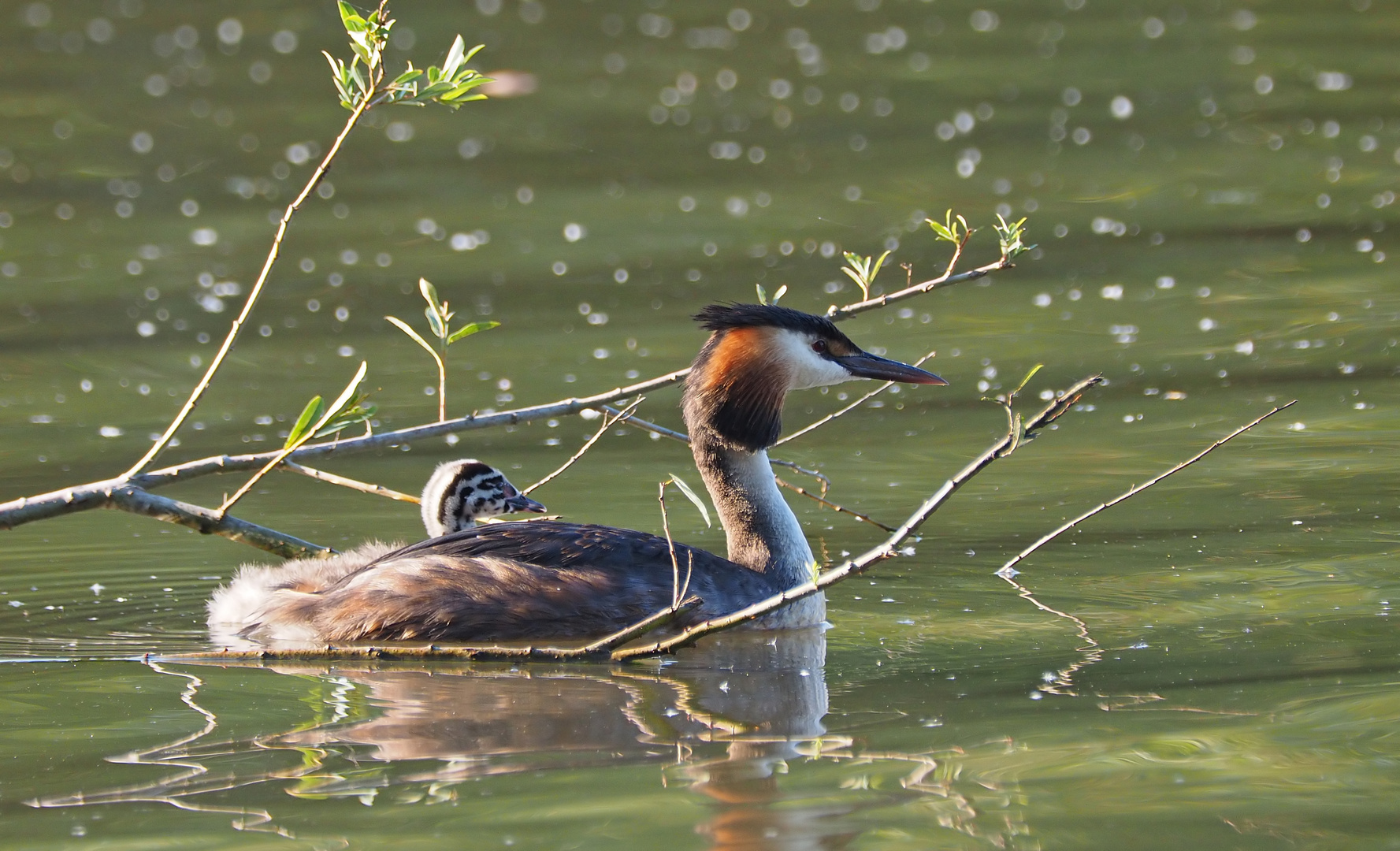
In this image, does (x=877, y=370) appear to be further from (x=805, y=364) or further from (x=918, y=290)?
(x=918, y=290)

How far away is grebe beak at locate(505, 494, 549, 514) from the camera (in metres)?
6.55

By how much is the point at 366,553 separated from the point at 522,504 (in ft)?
2.37

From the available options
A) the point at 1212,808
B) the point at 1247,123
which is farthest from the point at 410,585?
the point at 1247,123

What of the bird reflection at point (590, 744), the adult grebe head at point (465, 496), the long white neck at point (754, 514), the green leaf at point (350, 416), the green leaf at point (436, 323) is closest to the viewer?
the bird reflection at point (590, 744)

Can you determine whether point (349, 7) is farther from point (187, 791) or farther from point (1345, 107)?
point (1345, 107)

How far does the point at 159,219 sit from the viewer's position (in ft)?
43.7

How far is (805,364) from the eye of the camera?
6.33 metres

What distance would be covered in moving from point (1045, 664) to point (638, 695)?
1106 mm

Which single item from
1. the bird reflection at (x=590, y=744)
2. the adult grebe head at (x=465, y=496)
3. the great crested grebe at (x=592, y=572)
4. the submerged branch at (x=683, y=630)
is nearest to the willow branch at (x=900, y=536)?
the submerged branch at (x=683, y=630)

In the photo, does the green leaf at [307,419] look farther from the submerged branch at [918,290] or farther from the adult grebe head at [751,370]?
the adult grebe head at [751,370]

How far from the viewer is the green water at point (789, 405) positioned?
429cm

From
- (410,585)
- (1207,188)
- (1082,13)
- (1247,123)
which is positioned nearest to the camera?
(410,585)

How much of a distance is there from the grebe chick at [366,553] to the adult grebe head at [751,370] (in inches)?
28.4

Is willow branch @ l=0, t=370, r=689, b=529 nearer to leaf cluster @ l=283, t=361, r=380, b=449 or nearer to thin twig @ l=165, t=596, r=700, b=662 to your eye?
leaf cluster @ l=283, t=361, r=380, b=449
